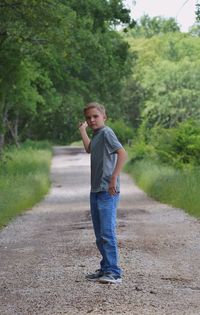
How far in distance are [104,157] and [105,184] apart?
11.8 inches

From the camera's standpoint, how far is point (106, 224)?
8.84 metres

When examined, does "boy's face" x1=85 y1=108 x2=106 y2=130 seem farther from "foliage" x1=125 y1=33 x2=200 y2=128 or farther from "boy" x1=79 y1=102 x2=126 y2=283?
"foliage" x1=125 y1=33 x2=200 y2=128

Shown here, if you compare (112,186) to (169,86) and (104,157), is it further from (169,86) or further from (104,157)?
(169,86)

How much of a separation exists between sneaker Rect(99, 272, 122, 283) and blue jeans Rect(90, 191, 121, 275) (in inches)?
1.8

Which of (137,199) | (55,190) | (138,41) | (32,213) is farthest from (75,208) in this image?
(138,41)

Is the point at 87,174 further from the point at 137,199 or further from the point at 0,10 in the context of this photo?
the point at 0,10

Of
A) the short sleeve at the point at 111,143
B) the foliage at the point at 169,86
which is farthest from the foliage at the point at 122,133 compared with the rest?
the short sleeve at the point at 111,143

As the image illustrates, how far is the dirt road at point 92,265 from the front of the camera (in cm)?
771

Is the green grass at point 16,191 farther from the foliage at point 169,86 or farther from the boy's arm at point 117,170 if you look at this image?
the foliage at point 169,86

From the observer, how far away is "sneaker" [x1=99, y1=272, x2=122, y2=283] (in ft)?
28.9

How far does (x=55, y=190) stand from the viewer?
2991 centimetres

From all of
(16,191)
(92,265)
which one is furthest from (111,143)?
(16,191)

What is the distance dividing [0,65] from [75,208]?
8667 millimetres

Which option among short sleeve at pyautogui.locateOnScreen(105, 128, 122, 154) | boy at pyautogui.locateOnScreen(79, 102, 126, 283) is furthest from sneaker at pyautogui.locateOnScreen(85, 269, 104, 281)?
short sleeve at pyautogui.locateOnScreen(105, 128, 122, 154)
